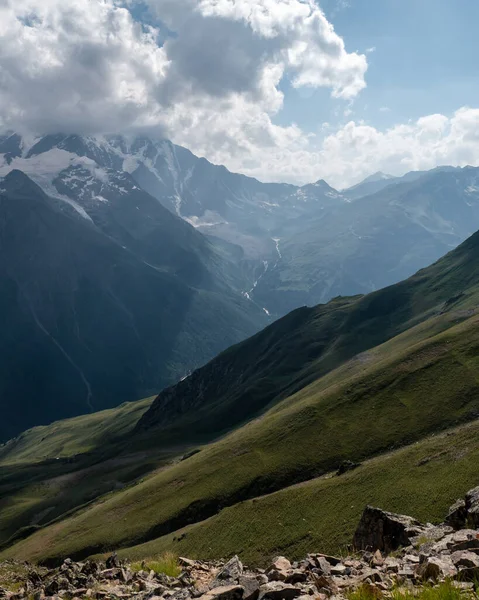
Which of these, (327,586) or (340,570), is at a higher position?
(327,586)

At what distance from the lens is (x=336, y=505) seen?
63281 millimetres

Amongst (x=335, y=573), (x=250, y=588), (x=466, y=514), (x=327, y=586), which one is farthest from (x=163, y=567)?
(x=466, y=514)

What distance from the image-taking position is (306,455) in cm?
9081

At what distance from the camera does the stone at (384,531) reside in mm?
25370

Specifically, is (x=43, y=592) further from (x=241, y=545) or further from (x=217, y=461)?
(x=217, y=461)

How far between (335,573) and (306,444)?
82.8m

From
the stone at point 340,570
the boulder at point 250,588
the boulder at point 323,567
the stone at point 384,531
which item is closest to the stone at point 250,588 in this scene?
the boulder at point 250,588

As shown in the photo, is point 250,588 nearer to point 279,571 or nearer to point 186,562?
point 279,571

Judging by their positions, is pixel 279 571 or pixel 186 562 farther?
pixel 186 562

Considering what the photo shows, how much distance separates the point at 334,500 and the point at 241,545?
13563mm

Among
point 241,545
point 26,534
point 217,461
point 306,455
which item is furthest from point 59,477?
point 241,545

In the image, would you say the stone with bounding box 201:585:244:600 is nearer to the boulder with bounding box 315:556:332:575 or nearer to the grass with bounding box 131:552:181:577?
the boulder with bounding box 315:556:332:575

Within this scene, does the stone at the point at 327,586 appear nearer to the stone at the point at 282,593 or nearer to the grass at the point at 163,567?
the stone at the point at 282,593

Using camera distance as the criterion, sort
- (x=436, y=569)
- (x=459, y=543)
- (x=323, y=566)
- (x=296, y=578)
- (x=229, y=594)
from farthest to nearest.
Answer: (x=323, y=566) → (x=459, y=543) → (x=296, y=578) → (x=229, y=594) → (x=436, y=569)
